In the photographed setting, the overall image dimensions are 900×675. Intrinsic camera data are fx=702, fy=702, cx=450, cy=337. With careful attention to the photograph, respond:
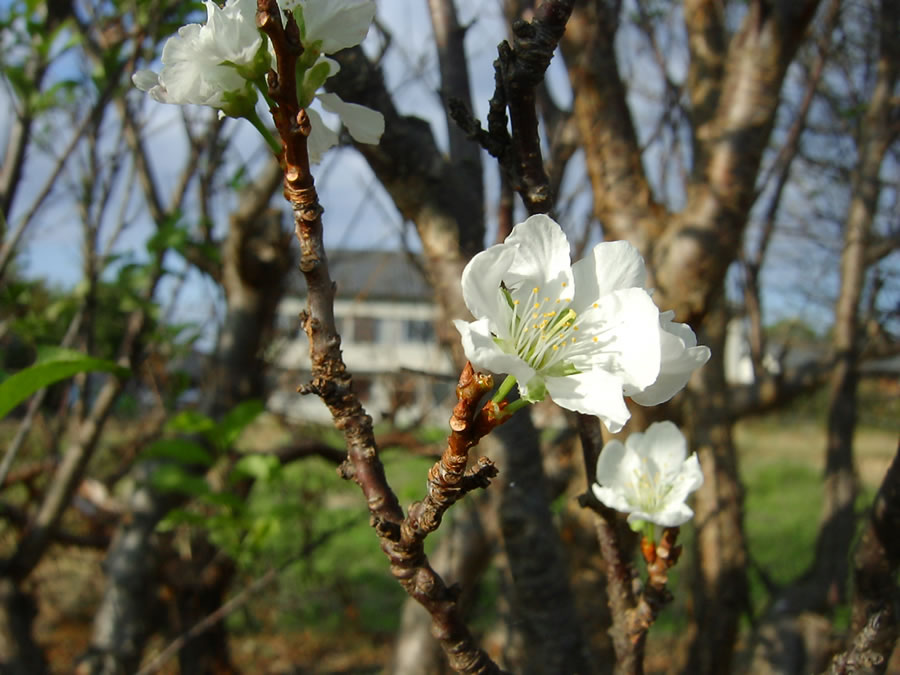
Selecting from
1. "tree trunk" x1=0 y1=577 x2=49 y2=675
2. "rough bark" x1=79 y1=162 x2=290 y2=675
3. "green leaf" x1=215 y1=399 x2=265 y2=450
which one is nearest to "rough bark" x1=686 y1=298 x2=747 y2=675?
"green leaf" x1=215 y1=399 x2=265 y2=450

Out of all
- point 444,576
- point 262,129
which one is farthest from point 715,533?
point 262,129

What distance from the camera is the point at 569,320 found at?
0.75 metres

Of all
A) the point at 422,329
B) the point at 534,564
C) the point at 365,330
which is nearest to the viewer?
the point at 534,564

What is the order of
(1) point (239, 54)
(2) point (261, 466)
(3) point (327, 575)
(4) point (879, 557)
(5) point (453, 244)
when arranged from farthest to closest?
(3) point (327, 575) → (2) point (261, 466) → (5) point (453, 244) → (4) point (879, 557) → (1) point (239, 54)

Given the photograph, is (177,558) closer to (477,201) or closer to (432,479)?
(477,201)

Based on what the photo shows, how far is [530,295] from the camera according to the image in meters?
0.75

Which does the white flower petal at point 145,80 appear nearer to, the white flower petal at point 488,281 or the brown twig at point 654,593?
the white flower petal at point 488,281

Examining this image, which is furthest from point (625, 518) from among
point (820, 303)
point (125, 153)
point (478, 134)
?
point (820, 303)

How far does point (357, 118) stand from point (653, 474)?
26.0 inches

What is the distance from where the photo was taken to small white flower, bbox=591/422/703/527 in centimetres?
91

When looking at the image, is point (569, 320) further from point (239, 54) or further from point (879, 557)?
point (879, 557)

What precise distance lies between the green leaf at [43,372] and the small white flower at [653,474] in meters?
0.76

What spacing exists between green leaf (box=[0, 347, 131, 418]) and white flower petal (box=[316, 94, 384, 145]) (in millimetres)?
542

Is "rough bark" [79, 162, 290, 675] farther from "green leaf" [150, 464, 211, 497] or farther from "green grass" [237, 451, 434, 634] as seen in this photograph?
"green grass" [237, 451, 434, 634]
